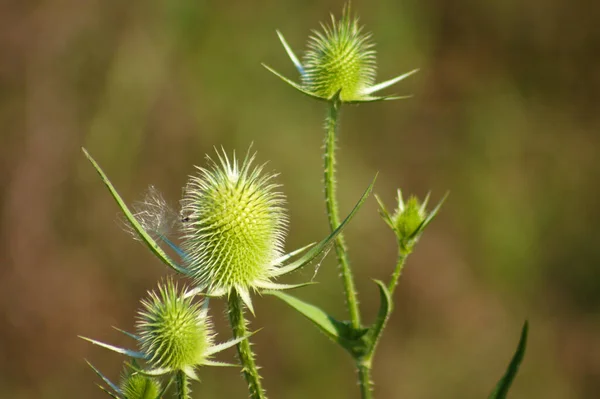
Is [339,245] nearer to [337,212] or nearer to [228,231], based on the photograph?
[337,212]

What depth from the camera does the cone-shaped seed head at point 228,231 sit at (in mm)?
2949

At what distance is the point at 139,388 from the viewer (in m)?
2.84

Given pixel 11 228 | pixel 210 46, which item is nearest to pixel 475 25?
pixel 210 46

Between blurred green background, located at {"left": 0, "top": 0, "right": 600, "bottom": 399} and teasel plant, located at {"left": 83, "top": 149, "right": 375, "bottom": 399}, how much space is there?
4.87 meters

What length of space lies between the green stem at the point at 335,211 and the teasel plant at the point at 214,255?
11.8 inches

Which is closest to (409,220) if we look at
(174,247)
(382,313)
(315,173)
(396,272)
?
(396,272)

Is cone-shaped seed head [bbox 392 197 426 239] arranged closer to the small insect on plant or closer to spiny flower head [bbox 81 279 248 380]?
the small insect on plant

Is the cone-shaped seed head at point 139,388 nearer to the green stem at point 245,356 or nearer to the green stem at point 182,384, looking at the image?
the green stem at point 182,384

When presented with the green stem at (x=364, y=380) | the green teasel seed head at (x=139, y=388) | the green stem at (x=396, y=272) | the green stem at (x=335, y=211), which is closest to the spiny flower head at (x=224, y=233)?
the green teasel seed head at (x=139, y=388)

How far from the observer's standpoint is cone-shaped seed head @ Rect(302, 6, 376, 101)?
3678 millimetres

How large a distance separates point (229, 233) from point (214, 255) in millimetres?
153

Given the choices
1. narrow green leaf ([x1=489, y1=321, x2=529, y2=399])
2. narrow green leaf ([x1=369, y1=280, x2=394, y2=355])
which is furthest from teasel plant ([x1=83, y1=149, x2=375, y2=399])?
narrow green leaf ([x1=489, y1=321, x2=529, y2=399])

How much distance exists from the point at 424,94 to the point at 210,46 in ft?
9.87

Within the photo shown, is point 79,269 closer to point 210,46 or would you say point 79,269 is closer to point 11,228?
point 11,228
